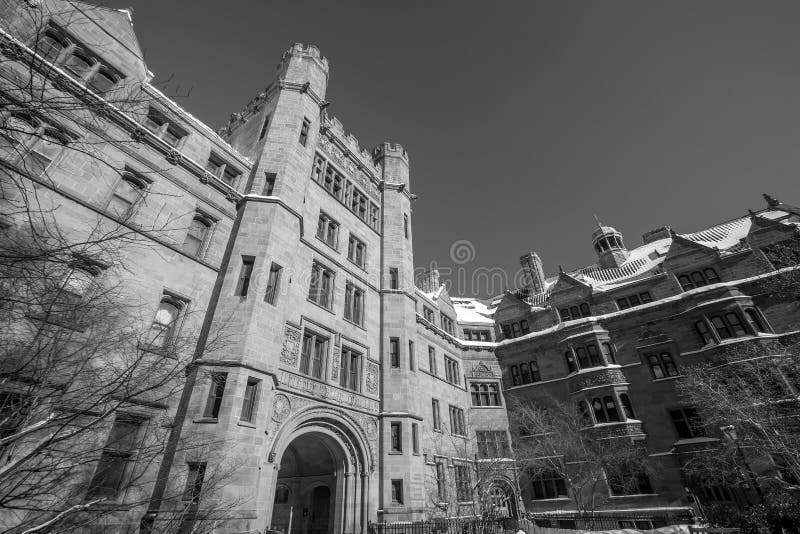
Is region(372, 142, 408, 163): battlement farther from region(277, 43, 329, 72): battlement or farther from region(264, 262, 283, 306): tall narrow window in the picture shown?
region(264, 262, 283, 306): tall narrow window

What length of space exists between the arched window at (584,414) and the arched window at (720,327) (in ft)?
31.3

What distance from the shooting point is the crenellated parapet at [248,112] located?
23.0 metres

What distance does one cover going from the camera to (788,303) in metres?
23.8

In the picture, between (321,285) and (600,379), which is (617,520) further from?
(321,285)

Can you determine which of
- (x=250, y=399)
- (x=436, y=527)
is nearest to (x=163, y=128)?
(x=250, y=399)

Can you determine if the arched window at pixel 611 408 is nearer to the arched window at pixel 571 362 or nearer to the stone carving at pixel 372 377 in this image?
the arched window at pixel 571 362

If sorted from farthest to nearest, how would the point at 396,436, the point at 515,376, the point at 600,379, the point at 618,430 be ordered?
the point at 515,376 → the point at 600,379 → the point at 618,430 → the point at 396,436

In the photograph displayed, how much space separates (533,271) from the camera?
38.7m

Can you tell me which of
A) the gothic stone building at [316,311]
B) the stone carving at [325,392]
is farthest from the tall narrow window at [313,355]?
the stone carving at [325,392]

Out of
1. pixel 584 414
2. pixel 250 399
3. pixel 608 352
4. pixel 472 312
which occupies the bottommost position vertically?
pixel 250 399

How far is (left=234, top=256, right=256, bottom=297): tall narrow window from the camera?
1520 centimetres

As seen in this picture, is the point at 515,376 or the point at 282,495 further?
the point at 515,376

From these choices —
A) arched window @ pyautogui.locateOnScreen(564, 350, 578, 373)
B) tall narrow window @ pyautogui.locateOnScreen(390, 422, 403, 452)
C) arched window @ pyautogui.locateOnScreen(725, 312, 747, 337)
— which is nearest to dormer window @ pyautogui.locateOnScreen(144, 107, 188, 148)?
tall narrow window @ pyautogui.locateOnScreen(390, 422, 403, 452)

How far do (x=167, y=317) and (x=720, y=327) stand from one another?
3137 centimetres
